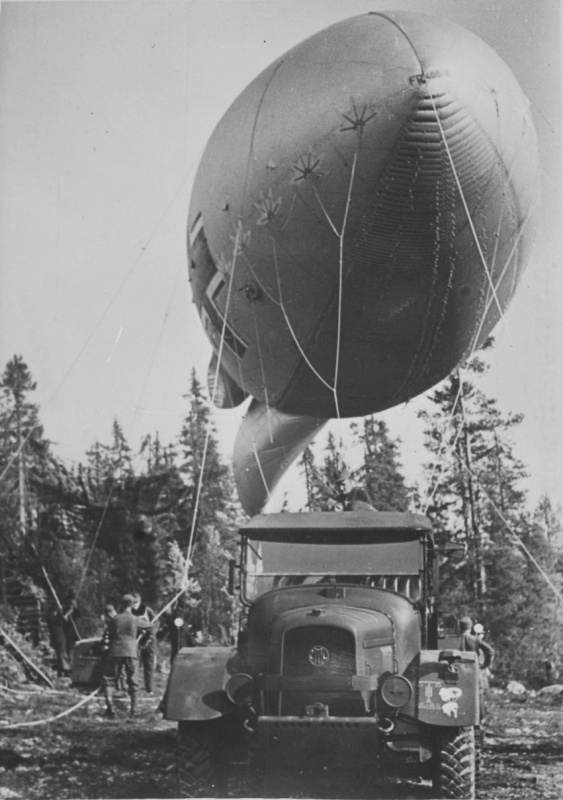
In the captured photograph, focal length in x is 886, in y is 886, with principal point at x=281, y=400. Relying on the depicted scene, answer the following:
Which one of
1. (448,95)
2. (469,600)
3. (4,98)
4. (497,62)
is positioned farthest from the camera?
(469,600)

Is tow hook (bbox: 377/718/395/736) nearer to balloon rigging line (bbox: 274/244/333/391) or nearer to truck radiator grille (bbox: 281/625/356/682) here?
truck radiator grille (bbox: 281/625/356/682)

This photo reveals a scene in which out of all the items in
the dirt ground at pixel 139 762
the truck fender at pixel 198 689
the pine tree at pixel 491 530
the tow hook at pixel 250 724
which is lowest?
the dirt ground at pixel 139 762

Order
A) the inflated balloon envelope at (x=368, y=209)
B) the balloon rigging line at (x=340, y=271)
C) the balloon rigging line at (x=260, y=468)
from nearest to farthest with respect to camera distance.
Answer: the inflated balloon envelope at (x=368, y=209) < the balloon rigging line at (x=340, y=271) < the balloon rigging line at (x=260, y=468)

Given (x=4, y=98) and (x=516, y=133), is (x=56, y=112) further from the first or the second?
(x=516, y=133)

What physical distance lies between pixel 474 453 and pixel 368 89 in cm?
1410

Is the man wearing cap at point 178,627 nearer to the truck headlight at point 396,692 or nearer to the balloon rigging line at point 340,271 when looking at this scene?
the truck headlight at point 396,692

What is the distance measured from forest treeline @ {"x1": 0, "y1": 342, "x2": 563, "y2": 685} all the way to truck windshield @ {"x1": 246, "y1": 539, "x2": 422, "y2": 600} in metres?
9.13

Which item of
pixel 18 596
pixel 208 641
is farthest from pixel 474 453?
pixel 18 596

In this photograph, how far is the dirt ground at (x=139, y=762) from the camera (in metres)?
7.13

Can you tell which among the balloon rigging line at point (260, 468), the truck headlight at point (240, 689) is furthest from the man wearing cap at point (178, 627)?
the balloon rigging line at point (260, 468)

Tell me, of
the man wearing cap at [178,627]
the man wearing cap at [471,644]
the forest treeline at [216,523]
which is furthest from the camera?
the forest treeline at [216,523]

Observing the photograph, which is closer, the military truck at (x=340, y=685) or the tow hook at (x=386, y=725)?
the military truck at (x=340, y=685)

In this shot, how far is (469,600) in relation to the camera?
63.3ft

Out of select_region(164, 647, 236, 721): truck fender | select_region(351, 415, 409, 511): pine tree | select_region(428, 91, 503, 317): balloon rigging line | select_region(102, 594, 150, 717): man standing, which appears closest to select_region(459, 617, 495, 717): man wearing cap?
select_region(164, 647, 236, 721): truck fender
